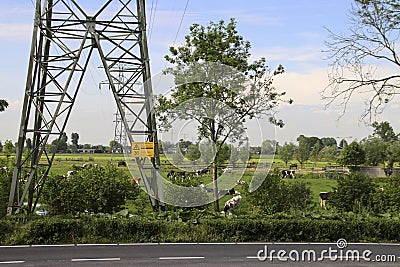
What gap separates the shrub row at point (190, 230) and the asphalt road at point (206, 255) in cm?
43

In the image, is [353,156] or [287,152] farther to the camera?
[287,152]

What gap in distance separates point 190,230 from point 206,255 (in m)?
1.76

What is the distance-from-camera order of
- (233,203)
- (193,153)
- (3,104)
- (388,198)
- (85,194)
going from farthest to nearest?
1. (3,104)
2. (233,203)
3. (388,198)
4. (193,153)
5. (85,194)

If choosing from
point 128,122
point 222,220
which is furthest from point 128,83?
point 222,220

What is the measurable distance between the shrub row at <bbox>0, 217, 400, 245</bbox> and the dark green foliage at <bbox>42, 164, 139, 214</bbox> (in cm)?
393

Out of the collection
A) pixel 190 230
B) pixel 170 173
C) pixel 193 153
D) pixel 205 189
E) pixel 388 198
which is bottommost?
pixel 190 230

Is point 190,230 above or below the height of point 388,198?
below

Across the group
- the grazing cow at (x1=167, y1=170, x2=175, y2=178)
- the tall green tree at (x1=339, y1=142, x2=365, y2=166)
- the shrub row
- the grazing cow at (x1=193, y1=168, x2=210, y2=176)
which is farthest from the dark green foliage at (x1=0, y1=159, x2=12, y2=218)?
the tall green tree at (x1=339, y1=142, x2=365, y2=166)

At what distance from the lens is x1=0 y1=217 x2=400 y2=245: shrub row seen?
11492 mm

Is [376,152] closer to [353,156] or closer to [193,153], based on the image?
[353,156]

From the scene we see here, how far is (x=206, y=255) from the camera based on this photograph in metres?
10.3

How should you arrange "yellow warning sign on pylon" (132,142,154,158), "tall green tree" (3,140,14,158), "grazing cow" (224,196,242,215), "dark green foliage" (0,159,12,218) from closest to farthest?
"yellow warning sign on pylon" (132,142,154,158)
"dark green foliage" (0,159,12,218)
"grazing cow" (224,196,242,215)
"tall green tree" (3,140,14,158)

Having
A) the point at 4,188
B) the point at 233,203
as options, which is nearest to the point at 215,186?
the point at 233,203

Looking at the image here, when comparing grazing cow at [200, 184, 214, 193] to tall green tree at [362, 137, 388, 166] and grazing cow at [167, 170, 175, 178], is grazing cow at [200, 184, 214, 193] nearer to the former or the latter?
grazing cow at [167, 170, 175, 178]
